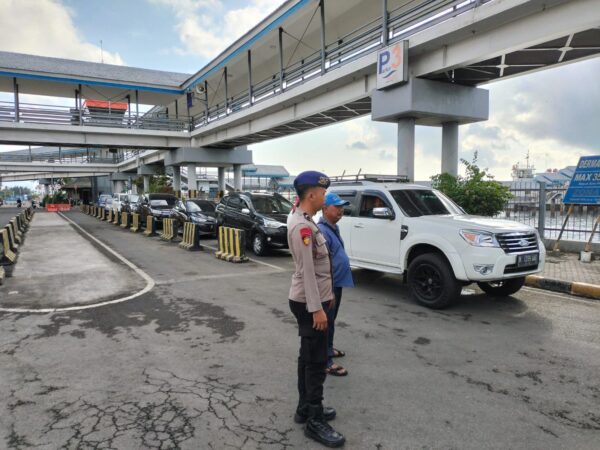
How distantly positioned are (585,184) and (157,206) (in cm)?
1671

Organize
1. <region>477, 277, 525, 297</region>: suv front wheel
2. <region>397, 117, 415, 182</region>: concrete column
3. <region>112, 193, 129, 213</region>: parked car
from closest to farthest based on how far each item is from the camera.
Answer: <region>477, 277, 525, 297</region>: suv front wheel, <region>397, 117, 415, 182</region>: concrete column, <region>112, 193, 129, 213</region>: parked car

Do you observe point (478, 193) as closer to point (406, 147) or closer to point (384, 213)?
point (406, 147)

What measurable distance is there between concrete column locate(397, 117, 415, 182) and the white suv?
5480 millimetres

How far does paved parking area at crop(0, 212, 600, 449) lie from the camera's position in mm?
3088

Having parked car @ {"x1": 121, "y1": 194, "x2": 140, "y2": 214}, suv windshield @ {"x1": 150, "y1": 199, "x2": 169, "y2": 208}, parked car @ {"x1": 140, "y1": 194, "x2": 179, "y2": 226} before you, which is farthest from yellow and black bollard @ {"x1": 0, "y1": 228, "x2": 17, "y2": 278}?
parked car @ {"x1": 121, "y1": 194, "x2": 140, "y2": 214}

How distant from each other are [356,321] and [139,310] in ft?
10.6

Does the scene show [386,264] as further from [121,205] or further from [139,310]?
[121,205]

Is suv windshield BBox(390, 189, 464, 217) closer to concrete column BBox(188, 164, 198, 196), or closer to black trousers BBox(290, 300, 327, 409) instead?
black trousers BBox(290, 300, 327, 409)

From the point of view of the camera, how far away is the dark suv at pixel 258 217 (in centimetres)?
1164

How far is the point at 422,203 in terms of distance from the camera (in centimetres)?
730

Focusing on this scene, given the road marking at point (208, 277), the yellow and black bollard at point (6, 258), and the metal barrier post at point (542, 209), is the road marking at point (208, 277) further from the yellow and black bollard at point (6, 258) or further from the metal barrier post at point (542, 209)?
the metal barrier post at point (542, 209)

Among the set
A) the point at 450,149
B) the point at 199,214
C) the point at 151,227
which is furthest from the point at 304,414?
the point at 151,227

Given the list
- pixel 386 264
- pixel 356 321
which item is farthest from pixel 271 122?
pixel 356 321

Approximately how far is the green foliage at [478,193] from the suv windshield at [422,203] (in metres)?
4.08
